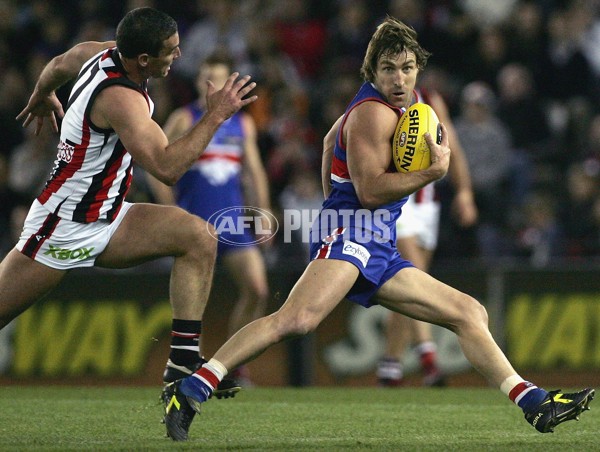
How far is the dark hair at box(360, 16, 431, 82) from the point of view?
619 centimetres

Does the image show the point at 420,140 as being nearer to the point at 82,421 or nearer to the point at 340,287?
the point at 340,287

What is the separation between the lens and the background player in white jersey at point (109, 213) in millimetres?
6273

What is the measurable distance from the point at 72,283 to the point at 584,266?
485 centimetres

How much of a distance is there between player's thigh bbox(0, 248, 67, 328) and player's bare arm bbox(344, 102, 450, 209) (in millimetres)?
1777

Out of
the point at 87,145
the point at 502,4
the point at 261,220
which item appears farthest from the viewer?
the point at 502,4

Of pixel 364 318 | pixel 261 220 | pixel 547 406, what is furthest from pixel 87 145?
pixel 364 318

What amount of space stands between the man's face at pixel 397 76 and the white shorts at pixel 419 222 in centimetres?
363

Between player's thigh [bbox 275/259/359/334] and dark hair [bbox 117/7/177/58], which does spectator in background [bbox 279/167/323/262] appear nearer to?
dark hair [bbox 117/7/177/58]

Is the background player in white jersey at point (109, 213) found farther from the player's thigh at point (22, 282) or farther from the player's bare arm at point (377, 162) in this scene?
the player's bare arm at point (377, 162)

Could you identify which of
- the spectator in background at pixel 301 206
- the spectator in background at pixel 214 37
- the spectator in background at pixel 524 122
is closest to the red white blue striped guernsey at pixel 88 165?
the spectator in background at pixel 301 206

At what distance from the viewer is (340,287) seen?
5965mm

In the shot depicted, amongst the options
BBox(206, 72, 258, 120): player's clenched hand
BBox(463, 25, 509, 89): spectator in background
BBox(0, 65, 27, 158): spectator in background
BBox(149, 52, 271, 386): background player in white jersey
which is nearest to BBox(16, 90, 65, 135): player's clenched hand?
BBox(206, 72, 258, 120): player's clenched hand

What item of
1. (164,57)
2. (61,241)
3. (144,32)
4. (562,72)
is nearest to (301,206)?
(562,72)

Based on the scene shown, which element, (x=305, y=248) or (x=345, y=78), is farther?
(x=345, y=78)
